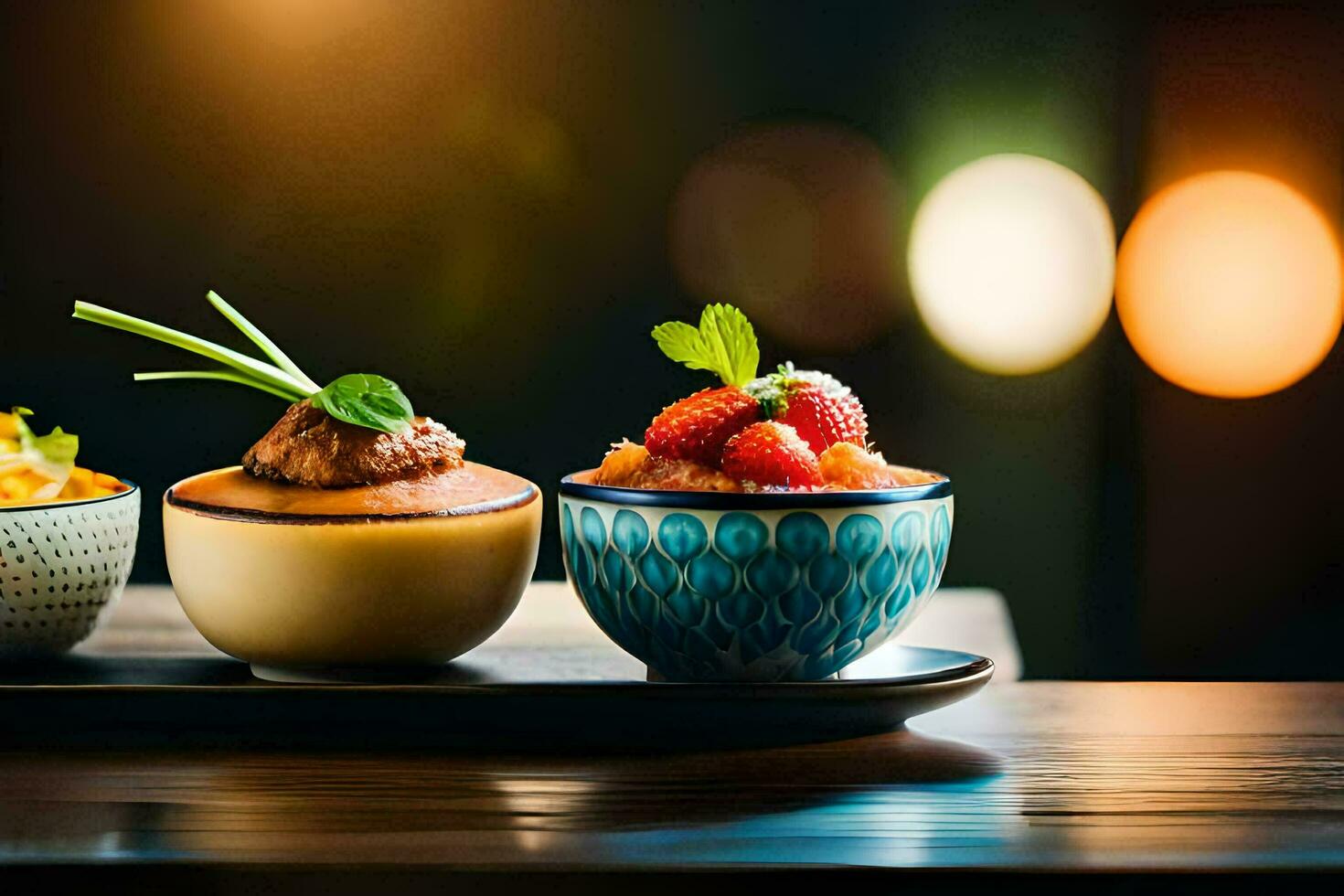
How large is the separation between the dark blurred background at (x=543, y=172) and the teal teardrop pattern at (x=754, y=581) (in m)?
1.05

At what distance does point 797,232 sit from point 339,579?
118 centimetres

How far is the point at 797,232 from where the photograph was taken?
1771 millimetres

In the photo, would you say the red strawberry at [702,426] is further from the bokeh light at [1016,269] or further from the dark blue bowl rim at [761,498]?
the bokeh light at [1016,269]

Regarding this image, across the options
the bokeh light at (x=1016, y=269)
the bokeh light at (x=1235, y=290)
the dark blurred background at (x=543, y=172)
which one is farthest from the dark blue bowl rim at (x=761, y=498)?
the bokeh light at (x=1235, y=290)

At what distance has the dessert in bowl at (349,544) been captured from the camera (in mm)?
702

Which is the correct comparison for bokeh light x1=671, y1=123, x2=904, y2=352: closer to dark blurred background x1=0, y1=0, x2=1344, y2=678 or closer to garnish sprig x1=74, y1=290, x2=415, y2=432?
dark blurred background x1=0, y1=0, x2=1344, y2=678

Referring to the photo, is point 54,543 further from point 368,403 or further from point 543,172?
point 543,172

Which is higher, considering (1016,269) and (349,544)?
(1016,269)

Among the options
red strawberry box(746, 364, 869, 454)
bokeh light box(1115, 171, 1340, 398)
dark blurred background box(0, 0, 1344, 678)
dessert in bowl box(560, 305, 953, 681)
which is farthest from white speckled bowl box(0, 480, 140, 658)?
bokeh light box(1115, 171, 1340, 398)

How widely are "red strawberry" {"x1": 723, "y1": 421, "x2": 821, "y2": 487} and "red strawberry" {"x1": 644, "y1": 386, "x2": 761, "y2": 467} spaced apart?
16 mm

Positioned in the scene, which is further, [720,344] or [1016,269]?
[1016,269]

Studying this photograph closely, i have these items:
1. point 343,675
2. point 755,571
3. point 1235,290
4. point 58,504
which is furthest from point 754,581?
point 1235,290

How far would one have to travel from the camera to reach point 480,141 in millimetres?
1767

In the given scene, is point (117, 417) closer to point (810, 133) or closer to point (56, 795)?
point (810, 133)
